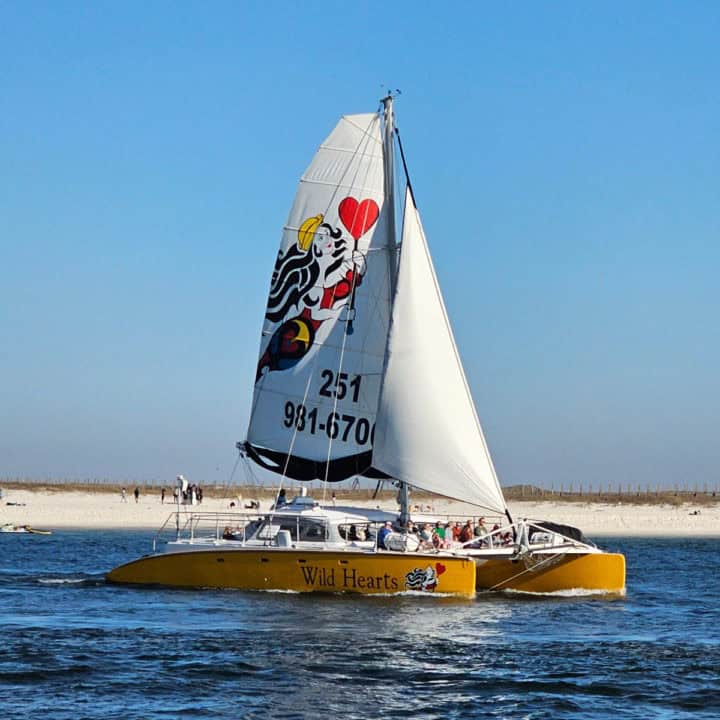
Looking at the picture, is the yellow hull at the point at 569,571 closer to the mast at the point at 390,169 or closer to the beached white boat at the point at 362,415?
the beached white boat at the point at 362,415

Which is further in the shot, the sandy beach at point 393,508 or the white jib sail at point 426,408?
the sandy beach at point 393,508

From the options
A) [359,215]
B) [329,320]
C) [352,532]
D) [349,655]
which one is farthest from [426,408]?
[349,655]

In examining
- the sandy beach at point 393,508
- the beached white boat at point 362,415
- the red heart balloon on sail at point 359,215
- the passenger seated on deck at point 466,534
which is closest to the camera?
the beached white boat at point 362,415

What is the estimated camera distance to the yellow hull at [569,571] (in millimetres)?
38781

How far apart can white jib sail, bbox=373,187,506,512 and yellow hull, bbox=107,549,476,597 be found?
2584mm

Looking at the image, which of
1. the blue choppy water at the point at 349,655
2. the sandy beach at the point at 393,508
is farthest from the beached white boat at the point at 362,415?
the sandy beach at the point at 393,508

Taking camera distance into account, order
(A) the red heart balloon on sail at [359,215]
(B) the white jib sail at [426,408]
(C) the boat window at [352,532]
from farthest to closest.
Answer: (A) the red heart balloon on sail at [359,215], (C) the boat window at [352,532], (B) the white jib sail at [426,408]

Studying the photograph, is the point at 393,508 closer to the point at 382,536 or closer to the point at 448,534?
the point at 448,534

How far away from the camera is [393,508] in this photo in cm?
8231

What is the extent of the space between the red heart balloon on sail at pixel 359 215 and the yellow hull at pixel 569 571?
1057 centimetres

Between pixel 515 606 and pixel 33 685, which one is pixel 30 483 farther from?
pixel 33 685

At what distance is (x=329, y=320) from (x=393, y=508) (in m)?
40.8

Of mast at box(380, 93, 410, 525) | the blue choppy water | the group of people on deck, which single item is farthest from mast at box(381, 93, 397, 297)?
the blue choppy water

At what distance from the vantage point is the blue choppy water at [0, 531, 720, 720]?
22.4 meters
